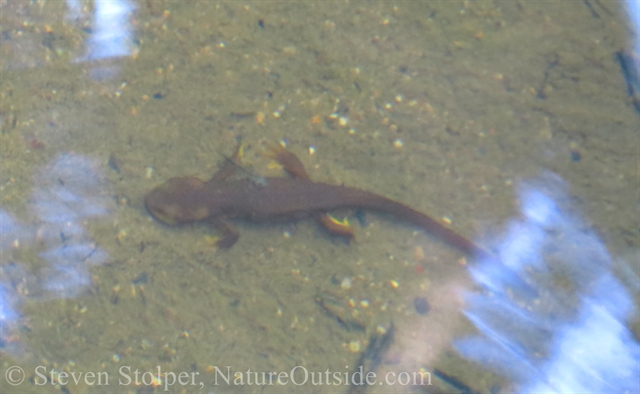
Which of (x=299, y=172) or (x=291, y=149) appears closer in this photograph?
(x=299, y=172)

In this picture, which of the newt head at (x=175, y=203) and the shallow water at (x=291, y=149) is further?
the newt head at (x=175, y=203)

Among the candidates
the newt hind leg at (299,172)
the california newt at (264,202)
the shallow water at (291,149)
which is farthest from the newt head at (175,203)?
the newt hind leg at (299,172)

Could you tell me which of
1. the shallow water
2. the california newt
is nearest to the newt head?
the california newt

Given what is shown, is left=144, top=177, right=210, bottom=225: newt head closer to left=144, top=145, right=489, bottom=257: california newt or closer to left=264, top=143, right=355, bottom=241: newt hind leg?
left=144, top=145, right=489, bottom=257: california newt

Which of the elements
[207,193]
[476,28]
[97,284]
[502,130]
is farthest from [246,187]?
[476,28]

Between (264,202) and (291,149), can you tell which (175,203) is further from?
(291,149)

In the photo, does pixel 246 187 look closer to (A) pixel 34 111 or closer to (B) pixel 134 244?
(B) pixel 134 244

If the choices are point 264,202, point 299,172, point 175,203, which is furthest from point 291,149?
point 175,203

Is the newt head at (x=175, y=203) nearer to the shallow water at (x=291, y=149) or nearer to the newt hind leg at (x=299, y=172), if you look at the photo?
the shallow water at (x=291, y=149)
